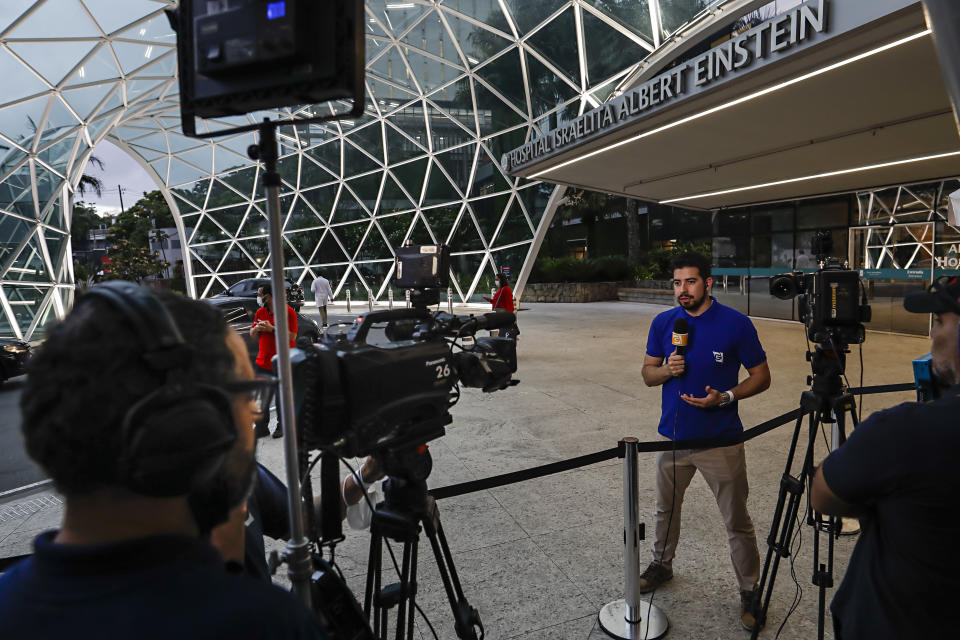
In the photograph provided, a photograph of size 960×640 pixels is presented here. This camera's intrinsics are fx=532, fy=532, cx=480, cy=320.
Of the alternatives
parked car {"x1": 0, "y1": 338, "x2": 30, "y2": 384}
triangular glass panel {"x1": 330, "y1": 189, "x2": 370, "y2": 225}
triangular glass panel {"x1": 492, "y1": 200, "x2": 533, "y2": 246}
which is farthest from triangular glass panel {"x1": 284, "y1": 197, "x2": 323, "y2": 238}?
parked car {"x1": 0, "y1": 338, "x2": 30, "y2": 384}

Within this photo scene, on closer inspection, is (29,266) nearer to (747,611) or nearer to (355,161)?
(355,161)

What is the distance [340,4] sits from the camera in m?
1.29

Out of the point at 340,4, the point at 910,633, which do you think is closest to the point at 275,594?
the point at 340,4

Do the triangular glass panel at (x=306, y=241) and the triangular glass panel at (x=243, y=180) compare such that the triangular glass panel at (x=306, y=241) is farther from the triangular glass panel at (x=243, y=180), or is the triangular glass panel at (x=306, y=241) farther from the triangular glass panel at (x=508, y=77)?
the triangular glass panel at (x=508, y=77)

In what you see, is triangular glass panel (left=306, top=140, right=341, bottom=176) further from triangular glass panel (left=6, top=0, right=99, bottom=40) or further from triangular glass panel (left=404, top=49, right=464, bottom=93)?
triangular glass panel (left=6, top=0, right=99, bottom=40)

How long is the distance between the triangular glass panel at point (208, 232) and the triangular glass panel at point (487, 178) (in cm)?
1849

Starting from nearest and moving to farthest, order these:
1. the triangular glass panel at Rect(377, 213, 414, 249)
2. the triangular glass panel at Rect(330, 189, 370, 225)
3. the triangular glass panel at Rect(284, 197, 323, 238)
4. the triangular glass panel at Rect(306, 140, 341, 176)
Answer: the triangular glass panel at Rect(377, 213, 414, 249) < the triangular glass panel at Rect(306, 140, 341, 176) < the triangular glass panel at Rect(330, 189, 370, 225) < the triangular glass panel at Rect(284, 197, 323, 238)

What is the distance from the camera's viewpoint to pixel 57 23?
539 inches

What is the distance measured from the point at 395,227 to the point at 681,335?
24162 mm

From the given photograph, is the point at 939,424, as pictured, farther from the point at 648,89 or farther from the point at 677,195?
the point at 677,195

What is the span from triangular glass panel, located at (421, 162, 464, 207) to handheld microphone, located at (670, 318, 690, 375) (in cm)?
2071

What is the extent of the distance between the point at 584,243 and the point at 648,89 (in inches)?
1181

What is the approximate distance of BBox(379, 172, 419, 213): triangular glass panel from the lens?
83.6ft

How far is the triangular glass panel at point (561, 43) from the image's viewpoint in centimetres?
1416
